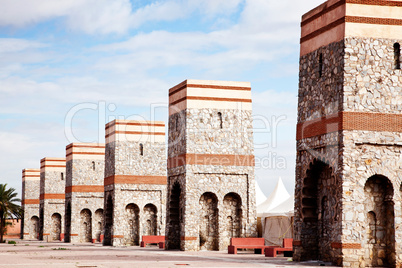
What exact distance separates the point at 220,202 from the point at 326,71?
12.4 metres

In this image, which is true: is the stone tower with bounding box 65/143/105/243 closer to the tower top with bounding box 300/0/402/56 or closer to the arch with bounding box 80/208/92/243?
the arch with bounding box 80/208/92/243

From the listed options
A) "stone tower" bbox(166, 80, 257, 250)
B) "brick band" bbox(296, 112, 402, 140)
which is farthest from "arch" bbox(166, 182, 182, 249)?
"brick band" bbox(296, 112, 402, 140)

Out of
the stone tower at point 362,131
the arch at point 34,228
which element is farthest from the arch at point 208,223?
the arch at point 34,228

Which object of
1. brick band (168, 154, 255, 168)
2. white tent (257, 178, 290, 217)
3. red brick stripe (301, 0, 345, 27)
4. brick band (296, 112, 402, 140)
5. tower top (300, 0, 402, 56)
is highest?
red brick stripe (301, 0, 345, 27)

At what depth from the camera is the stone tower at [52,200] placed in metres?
58.5

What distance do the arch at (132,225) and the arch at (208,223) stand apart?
31.8ft

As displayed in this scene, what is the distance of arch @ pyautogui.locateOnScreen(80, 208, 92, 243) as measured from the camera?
5103cm

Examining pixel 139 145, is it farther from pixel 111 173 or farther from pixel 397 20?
pixel 397 20

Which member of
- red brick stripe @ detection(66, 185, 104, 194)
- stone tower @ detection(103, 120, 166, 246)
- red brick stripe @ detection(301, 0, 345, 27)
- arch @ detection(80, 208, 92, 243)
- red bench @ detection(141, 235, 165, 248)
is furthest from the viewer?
arch @ detection(80, 208, 92, 243)

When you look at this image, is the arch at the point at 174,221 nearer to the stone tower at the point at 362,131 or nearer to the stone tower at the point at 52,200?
the stone tower at the point at 362,131

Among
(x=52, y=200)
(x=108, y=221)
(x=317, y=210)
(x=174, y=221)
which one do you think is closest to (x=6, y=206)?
(x=52, y=200)

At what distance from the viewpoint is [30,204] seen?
2650 inches

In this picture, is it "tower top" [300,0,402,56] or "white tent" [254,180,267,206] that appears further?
"white tent" [254,180,267,206]

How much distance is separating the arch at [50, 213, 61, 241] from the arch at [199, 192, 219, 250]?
97.0 ft
